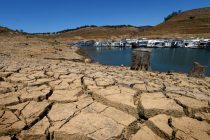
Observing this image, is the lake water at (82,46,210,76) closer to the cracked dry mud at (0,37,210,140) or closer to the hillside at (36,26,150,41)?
the cracked dry mud at (0,37,210,140)

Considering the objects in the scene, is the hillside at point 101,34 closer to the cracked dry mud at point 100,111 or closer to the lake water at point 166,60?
the lake water at point 166,60

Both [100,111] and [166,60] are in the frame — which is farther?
[166,60]

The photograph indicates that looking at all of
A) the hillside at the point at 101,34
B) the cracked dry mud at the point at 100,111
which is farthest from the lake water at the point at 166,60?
the hillside at the point at 101,34

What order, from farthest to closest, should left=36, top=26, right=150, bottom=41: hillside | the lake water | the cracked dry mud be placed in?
left=36, top=26, right=150, bottom=41: hillside → the lake water → the cracked dry mud

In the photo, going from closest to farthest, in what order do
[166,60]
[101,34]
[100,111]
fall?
1. [100,111]
2. [166,60]
3. [101,34]

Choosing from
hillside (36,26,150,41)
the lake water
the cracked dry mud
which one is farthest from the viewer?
hillside (36,26,150,41)

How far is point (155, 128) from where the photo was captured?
249cm

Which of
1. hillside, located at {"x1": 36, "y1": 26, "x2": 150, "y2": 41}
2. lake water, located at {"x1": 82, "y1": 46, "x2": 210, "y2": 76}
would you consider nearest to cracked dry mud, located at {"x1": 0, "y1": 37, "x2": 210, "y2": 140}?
lake water, located at {"x1": 82, "y1": 46, "x2": 210, "y2": 76}

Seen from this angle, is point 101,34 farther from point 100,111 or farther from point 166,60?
point 100,111

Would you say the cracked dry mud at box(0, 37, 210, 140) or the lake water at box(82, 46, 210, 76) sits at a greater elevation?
the cracked dry mud at box(0, 37, 210, 140)

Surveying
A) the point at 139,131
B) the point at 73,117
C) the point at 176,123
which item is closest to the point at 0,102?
the point at 73,117

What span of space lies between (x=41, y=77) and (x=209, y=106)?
3.30 metres

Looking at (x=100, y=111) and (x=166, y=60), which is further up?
(x=100, y=111)

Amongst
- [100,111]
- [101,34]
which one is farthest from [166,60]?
[101,34]
